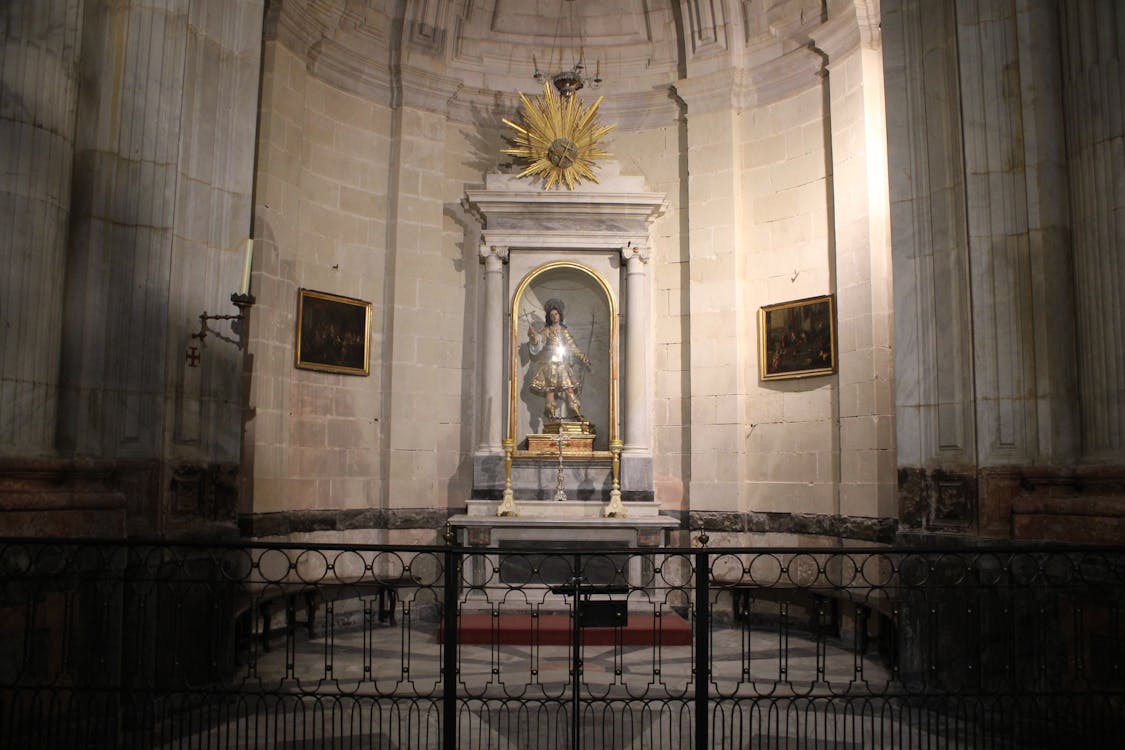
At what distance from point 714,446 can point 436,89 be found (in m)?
5.63

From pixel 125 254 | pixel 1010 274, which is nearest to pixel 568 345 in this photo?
pixel 1010 274

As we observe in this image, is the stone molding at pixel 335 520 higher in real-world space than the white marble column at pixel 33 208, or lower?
lower

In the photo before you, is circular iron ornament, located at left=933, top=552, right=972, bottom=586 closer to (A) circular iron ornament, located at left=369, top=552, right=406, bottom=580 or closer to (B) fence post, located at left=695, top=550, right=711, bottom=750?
(B) fence post, located at left=695, top=550, right=711, bottom=750

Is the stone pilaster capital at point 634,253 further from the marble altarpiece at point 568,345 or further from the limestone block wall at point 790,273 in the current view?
the limestone block wall at point 790,273

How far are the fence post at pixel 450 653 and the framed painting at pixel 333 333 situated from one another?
227 inches

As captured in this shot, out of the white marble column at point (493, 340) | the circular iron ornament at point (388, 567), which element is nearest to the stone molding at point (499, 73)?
the white marble column at point (493, 340)

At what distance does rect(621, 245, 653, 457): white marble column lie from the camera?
1106 cm

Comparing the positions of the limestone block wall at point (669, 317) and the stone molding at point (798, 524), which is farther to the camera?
the limestone block wall at point (669, 317)

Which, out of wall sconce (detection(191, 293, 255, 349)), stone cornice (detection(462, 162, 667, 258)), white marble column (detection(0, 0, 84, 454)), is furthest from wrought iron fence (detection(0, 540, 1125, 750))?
stone cornice (detection(462, 162, 667, 258))

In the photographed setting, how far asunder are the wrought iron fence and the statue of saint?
11.3 ft

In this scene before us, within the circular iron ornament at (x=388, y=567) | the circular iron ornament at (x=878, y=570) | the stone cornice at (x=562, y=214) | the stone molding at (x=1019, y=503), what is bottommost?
the circular iron ornament at (x=388, y=567)

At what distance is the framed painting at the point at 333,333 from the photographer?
401 inches

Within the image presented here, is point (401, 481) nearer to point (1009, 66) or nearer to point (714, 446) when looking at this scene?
point (714, 446)

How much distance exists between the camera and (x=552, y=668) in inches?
303
